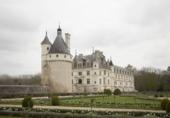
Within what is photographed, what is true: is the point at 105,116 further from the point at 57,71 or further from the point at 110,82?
the point at 110,82

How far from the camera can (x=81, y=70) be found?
50656 mm

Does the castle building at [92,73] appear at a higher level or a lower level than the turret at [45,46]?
lower

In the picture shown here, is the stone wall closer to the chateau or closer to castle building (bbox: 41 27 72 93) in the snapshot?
castle building (bbox: 41 27 72 93)

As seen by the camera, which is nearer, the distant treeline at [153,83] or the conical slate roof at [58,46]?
the conical slate roof at [58,46]

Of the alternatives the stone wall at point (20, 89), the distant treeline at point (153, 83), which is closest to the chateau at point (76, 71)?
the stone wall at point (20, 89)

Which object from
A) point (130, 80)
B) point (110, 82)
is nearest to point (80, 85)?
point (110, 82)

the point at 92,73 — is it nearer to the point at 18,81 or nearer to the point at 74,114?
the point at 18,81

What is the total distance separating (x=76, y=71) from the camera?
168ft

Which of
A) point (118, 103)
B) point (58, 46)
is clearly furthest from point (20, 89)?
point (118, 103)

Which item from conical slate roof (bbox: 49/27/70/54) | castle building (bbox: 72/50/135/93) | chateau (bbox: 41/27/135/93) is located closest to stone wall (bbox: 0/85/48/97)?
chateau (bbox: 41/27/135/93)

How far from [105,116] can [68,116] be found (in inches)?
69.3

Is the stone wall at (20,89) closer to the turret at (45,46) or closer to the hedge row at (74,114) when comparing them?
the turret at (45,46)

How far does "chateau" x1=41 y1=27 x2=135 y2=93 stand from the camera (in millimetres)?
36094

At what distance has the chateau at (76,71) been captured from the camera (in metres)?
36.1
